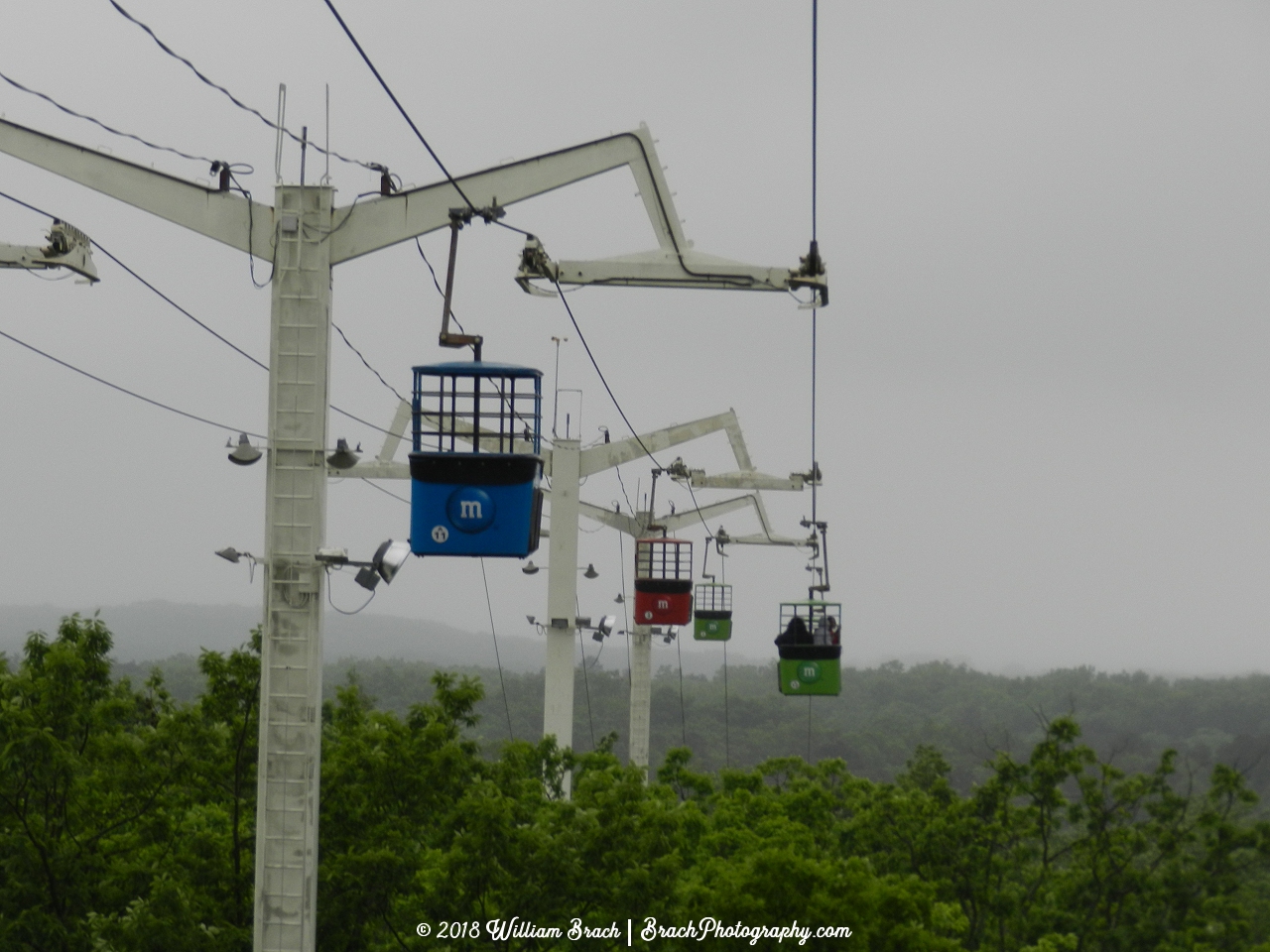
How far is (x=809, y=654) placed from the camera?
78.9 feet

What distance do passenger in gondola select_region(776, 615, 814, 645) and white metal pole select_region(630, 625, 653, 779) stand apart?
20.7ft

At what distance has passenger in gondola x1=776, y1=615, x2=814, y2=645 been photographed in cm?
2400

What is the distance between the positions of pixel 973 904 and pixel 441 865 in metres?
16.0

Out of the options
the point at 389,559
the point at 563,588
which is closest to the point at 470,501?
the point at 389,559

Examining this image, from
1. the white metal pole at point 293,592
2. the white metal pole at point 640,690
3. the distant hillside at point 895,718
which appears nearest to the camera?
the white metal pole at point 293,592

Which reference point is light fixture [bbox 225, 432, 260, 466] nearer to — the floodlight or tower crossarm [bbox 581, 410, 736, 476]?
the floodlight

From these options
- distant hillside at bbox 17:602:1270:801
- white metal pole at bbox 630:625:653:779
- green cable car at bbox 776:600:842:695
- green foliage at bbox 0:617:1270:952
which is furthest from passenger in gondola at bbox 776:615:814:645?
distant hillside at bbox 17:602:1270:801

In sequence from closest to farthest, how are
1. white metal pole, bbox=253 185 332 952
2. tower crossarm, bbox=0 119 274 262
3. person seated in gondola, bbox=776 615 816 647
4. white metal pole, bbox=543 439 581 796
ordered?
white metal pole, bbox=253 185 332 952 → tower crossarm, bbox=0 119 274 262 → white metal pole, bbox=543 439 581 796 → person seated in gondola, bbox=776 615 816 647

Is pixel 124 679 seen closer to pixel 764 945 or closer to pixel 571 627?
pixel 571 627

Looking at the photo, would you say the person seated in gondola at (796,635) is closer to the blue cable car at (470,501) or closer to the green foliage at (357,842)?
the green foliage at (357,842)

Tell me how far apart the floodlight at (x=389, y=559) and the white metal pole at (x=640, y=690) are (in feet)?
66.3

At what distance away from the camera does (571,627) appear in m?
21.4

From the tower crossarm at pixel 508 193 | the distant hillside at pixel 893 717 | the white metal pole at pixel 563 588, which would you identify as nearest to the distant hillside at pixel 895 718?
the distant hillside at pixel 893 717

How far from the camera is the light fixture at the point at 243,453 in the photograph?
9.77 metres
